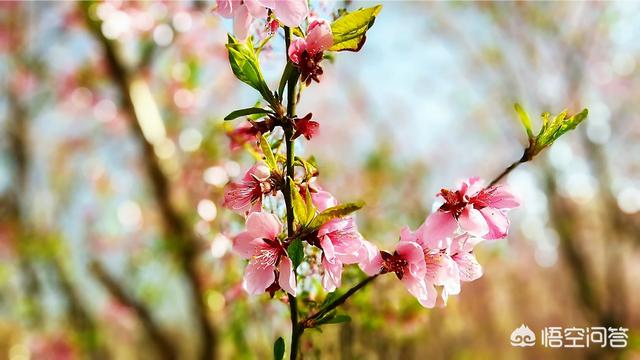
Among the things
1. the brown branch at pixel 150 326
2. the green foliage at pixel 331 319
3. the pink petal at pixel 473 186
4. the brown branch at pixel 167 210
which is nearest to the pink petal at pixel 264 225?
the green foliage at pixel 331 319

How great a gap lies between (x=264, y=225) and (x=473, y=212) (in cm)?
22

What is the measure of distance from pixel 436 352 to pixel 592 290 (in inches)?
53.8

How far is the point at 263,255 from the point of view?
616 mm

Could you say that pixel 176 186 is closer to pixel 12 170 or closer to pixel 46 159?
pixel 12 170

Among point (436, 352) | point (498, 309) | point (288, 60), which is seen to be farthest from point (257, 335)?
point (498, 309)

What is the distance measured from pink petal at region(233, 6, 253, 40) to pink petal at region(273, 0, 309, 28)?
0.06 m

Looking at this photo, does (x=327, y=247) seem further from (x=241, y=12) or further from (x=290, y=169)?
(x=241, y=12)

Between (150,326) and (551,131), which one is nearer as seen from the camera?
(551,131)

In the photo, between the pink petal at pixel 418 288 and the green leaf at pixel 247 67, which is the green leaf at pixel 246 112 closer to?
the green leaf at pixel 247 67

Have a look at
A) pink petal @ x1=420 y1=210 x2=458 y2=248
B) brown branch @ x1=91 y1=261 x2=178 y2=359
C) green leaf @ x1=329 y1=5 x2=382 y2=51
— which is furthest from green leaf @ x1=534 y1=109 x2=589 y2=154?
brown branch @ x1=91 y1=261 x2=178 y2=359

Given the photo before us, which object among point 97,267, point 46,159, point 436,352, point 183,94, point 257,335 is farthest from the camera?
point 46,159

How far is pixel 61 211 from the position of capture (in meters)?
5.66

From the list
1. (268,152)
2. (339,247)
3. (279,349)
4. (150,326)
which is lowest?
(150,326)

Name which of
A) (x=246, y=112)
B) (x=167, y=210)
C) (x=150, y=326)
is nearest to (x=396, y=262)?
(x=246, y=112)
